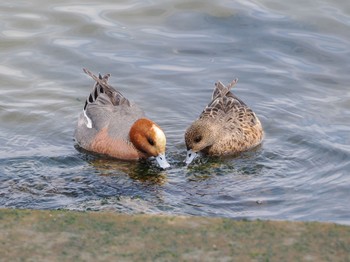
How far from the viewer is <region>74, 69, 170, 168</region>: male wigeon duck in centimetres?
813

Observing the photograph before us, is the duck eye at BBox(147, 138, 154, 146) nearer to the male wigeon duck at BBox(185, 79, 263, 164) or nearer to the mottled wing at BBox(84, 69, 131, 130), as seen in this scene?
the male wigeon duck at BBox(185, 79, 263, 164)

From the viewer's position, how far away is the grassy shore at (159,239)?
13.4ft

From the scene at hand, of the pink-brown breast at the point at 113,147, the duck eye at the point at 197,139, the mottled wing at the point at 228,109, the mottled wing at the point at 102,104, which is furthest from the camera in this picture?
the mottled wing at the point at 228,109

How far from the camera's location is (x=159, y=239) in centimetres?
427

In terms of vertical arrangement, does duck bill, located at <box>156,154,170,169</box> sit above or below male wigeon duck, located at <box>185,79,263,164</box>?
below

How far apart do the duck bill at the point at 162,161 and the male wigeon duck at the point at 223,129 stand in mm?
249

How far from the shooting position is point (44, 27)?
453 inches

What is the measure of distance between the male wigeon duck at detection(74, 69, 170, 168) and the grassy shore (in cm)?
338

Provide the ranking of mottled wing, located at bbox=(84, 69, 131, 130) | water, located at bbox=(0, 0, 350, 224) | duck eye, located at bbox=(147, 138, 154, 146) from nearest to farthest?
water, located at bbox=(0, 0, 350, 224) < duck eye, located at bbox=(147, 138, 154, 146) < mottled wing, located at bbox=(84, 69, 131, 130)

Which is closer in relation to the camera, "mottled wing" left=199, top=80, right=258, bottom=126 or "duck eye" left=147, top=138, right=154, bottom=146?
"duck eye" left=147, top=138, right=154, bottom=146

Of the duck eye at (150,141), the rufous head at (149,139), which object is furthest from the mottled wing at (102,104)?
the duck eye at (150,141)

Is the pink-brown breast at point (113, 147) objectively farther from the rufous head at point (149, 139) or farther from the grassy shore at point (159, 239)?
the grassy shore at point (159, 239)

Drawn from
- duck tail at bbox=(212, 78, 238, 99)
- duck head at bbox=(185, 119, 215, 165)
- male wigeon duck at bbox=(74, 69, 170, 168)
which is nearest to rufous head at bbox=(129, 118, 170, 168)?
male wigeon duck at bbox=(74, 69, 170, 168)

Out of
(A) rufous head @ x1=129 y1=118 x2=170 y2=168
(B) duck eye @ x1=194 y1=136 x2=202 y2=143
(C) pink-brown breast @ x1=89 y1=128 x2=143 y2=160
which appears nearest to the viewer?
(A) rufous head @ x1=129 y1=118 x2=170 y2=168
